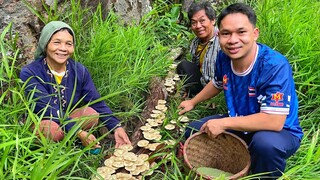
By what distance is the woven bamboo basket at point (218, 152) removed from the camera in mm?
2488

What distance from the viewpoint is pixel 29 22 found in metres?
3.29

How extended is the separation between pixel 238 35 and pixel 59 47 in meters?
1.27

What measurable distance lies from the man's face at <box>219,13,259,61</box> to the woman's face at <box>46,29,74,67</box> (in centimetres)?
113

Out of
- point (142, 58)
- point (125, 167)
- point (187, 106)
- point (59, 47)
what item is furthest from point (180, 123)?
point (59, 47)

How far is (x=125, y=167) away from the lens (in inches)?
94.2

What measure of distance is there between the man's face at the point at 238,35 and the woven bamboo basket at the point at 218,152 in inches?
22.1

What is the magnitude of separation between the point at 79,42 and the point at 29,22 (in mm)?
471

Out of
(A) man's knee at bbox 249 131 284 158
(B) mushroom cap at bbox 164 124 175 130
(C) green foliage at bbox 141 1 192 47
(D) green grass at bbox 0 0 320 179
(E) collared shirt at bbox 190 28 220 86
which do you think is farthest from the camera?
(C) green foliage at bbox 141 1 192 47

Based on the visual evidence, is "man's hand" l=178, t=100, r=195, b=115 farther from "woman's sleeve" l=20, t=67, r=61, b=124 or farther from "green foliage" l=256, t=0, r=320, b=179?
"woman's sleeve" l=20, t=67, r=61, b=124

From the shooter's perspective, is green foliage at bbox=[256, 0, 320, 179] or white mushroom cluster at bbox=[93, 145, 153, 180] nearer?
white mushroom cluster at bbox=[93, 145, 153, 180]

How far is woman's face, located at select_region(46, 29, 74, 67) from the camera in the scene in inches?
104

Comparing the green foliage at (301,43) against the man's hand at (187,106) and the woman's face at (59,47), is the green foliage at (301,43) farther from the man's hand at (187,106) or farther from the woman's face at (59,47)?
the woman's face at (59,47)

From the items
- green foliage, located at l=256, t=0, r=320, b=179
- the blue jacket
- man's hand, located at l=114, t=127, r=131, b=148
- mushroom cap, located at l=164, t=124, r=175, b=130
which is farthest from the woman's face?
green foliage, located at l=256, t=0, r=320, b=179

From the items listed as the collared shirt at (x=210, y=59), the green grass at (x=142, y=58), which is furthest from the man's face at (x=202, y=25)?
the green grass at (x=142, y=58)
